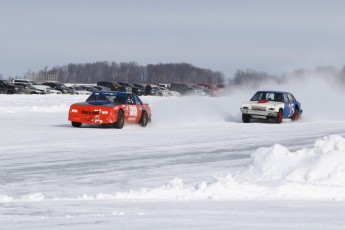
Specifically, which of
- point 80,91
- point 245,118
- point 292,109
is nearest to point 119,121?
point 245,118

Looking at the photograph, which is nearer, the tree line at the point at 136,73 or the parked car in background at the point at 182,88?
the parked car in background at the point at 182,88

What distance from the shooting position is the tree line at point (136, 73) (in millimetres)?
178875

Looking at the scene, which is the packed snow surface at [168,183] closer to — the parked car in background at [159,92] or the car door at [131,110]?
the car door at [131,110]

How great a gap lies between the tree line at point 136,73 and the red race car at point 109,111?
151 metres

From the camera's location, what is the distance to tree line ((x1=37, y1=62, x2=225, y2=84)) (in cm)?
17888

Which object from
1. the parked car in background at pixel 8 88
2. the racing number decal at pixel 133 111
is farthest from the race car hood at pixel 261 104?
the parked car in background at pixel 8 88

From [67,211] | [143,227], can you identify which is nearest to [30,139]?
[67,211]

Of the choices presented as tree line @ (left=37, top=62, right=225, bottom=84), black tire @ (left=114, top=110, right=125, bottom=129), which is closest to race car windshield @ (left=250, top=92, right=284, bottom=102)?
black tire @ (left=114, top=110, right=125, bottom=129)

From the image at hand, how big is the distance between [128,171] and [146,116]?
13.2m

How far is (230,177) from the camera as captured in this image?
9.81 m

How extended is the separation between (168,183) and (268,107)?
19534 millimetres

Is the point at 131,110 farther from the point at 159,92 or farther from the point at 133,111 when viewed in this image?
the point at 159,92

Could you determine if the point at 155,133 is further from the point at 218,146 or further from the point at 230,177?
the point at 230,177

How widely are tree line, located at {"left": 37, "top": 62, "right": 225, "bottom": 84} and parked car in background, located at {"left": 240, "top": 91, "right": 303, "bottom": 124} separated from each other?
146 m
